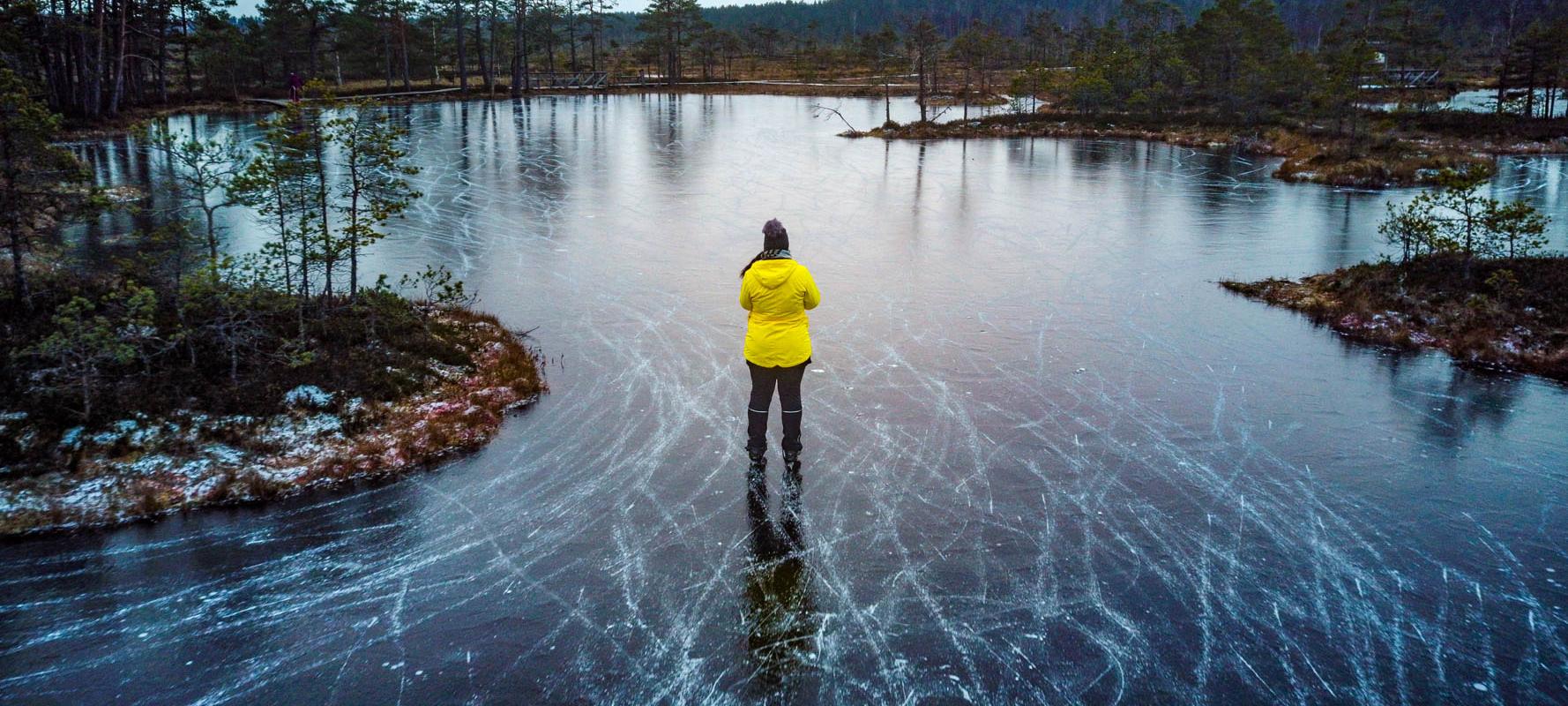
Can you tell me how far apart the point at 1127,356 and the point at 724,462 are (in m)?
5.31

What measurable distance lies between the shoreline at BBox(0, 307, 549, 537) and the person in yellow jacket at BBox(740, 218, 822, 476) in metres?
2.67

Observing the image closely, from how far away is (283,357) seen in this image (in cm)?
835

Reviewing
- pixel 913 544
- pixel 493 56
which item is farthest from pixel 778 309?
pixel 493 56

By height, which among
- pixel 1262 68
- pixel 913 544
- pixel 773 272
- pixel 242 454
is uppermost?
pixel 1262 68

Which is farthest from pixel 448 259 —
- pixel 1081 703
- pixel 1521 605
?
pixel 1521 605

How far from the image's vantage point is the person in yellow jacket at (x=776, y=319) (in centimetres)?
662

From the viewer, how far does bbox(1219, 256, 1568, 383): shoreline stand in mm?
10297

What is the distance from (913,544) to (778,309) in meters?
1.91

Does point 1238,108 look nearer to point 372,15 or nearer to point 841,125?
point 841,125

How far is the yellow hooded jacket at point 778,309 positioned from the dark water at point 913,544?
102 cm

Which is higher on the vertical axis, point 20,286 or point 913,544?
point 20,286

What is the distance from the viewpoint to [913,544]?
19.9ft

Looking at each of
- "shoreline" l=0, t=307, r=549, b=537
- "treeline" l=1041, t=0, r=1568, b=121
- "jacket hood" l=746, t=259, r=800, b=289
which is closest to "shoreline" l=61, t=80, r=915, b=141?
"shoreline" l=0, t=307, r=549, b=537

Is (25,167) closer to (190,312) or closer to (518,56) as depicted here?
(190,312)
